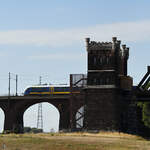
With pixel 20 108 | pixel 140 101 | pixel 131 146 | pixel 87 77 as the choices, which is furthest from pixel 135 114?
pixel 20 108

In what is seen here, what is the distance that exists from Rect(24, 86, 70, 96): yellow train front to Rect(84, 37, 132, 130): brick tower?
74.5ft

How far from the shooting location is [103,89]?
75.8 metres

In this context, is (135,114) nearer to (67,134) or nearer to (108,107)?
(108,107)

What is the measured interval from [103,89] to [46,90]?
2781 cm

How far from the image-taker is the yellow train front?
10019cm

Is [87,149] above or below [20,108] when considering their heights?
below

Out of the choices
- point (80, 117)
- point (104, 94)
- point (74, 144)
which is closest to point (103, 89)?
point (104, 94)

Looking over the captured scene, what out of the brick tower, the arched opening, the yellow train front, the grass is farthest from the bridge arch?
the grass

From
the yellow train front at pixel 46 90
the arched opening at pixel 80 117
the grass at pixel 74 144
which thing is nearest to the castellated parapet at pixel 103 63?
the arched opening at pixel 80 117

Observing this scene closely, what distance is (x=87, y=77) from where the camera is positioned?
7712 centimetres

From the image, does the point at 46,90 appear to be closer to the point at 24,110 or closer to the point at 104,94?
the point at 24,110

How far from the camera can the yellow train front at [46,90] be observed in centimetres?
10019

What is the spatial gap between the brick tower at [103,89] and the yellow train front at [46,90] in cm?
2269

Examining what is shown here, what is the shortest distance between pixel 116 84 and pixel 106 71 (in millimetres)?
2268
